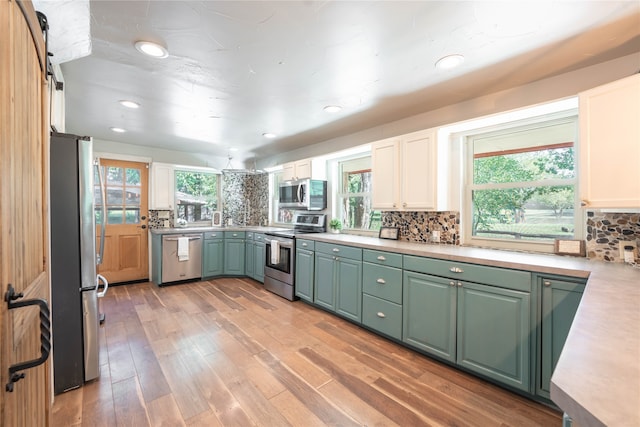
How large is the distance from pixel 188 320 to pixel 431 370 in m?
2.54

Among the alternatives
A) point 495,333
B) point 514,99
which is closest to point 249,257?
point 495,333

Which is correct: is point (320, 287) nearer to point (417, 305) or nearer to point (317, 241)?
point (317, 241)

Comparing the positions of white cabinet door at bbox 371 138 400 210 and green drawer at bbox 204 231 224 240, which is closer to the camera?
white cabinet door at bbox 371 138 400 210

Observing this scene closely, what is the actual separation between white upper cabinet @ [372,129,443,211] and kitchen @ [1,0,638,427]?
24 cm

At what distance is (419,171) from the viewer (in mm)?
2803

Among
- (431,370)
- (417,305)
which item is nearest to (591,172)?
(417,305)

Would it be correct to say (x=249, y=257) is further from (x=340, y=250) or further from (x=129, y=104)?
(x=129, y=104)

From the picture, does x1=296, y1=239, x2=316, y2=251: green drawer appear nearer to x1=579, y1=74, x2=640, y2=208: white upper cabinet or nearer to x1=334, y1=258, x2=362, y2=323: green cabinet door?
x1=334, y1=258, x2=362, y2=323: green cabinet door

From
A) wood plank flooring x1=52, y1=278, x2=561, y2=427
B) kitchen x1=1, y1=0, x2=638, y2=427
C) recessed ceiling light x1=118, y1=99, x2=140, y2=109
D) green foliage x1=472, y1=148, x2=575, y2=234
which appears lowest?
wood plank flooring x1=52, y1=278, x2=561, y2=427

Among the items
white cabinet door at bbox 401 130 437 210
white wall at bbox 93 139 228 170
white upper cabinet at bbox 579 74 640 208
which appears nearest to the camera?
white upper cabinet at bbox 579 74 640 208

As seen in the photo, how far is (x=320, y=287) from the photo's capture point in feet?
11.2

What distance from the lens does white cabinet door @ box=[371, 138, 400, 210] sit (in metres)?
3.02

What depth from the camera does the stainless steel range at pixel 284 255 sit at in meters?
3.84

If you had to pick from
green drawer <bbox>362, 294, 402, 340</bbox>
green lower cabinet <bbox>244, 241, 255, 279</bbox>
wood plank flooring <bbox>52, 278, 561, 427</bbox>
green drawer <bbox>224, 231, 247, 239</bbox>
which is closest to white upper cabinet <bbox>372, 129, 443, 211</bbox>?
green drawer <bbox>362, 294, 402, 340</bbox>
